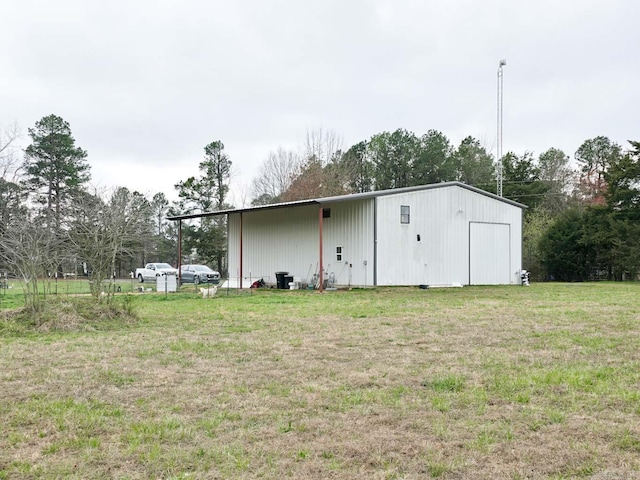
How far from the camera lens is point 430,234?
21234 millimetres

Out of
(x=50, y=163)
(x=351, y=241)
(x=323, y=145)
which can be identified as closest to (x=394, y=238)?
(x=351, y=241)

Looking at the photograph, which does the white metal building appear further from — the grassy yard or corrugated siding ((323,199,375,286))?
the grassy yard

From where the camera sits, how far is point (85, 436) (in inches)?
151

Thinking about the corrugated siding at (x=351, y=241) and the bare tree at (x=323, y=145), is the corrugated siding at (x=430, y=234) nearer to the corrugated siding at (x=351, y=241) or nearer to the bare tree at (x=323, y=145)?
the corrugated siding at (x=351, y=241)

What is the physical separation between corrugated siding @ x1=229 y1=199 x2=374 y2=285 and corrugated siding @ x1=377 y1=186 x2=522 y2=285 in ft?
2.15

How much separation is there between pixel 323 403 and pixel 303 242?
58.9ft

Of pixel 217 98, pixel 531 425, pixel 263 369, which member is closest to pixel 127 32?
pixel 217 98

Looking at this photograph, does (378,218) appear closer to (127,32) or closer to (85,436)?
(127,32)

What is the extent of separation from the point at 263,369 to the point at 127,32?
42.2 feet

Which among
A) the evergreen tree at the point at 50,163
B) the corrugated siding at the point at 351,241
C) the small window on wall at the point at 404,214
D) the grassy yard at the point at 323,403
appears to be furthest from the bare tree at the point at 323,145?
the grassy yard at the point at 323,403

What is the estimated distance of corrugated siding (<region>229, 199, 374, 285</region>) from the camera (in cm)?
2019

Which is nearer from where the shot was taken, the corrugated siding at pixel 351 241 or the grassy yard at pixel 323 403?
the grassy yard at pixel 323 403

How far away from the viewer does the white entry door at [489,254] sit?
22531mm

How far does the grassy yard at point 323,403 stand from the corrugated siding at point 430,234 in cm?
1131
